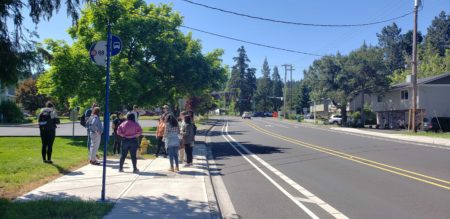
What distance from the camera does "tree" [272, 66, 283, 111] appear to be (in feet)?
529

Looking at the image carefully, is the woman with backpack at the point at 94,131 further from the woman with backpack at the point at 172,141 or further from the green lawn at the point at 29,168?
the woman with backpack at the point at 172,141

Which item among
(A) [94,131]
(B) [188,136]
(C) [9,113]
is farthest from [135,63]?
(C) [9,113]

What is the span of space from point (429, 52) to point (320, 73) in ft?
154

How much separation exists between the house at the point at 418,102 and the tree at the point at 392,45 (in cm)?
6396

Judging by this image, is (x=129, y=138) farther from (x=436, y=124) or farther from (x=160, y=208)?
(x=436, y=124)

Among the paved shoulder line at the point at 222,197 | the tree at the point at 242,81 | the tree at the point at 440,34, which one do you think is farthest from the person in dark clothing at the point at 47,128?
the tree at the point at 242,81

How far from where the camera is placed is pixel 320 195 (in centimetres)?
954

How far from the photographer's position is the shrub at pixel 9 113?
4767 centimetres

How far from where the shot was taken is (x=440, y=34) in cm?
11431

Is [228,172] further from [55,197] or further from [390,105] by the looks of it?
[390,105]

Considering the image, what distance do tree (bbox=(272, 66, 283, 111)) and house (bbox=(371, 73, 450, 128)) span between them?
94.7 meters

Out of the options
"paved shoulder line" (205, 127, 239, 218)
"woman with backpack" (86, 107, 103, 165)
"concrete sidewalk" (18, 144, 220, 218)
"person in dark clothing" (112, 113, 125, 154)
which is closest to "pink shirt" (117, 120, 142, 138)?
"concrete sidewalk" (18, 144, 220, 218)

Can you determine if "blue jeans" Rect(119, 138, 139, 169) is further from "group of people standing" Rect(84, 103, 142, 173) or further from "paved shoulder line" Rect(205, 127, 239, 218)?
"paved shoulder line" Rect(205, 127, 239, 218)

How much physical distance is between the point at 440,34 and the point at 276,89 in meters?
71.2
